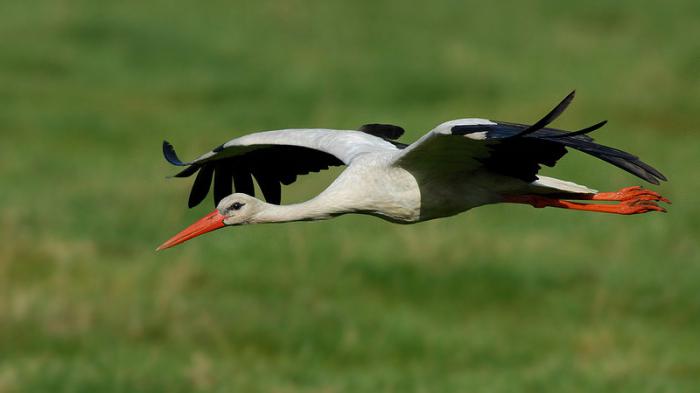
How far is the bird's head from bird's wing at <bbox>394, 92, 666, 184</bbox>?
0.94m

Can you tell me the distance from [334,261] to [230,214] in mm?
9330

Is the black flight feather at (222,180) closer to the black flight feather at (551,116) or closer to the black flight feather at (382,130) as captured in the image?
the black flight feather at (382,130)

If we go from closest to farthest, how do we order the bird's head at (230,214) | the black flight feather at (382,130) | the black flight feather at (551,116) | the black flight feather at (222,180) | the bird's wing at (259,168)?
the black flight feather at (551,116)
the bird's head at (230,214)
the black flight feather at (382,130)
the bird's wing at (259,168)
the black flight feather at (222,180)

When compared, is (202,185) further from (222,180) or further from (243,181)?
(243,181)

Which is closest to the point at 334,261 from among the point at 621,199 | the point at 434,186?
the point at 621,199

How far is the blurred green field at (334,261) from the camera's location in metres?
15.7

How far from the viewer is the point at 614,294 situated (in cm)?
1788

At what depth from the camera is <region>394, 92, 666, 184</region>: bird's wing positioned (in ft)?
25.1

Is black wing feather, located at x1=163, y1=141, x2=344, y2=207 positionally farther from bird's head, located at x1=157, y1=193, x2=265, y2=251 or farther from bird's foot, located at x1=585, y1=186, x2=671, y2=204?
bird's foot, located at x1=585, y1=186, x2=671, y2=204

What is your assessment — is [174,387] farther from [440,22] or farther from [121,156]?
[440,22]

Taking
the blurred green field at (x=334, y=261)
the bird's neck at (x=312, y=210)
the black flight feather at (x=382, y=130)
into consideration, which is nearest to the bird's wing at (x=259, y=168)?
the black flight feather at (x=382, y=130)

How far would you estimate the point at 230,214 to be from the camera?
891cm

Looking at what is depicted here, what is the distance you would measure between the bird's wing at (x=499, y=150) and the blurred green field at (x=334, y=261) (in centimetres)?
657

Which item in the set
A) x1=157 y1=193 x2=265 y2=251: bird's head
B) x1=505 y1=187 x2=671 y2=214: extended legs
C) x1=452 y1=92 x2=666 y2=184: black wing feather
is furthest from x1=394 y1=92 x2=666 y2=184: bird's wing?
x1=157 y1=193 x2=265 y2=251: bird's head
